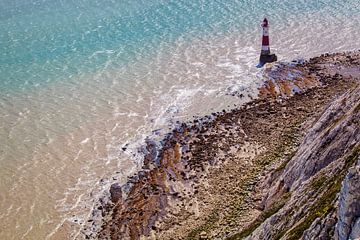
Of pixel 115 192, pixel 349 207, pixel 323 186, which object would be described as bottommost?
pixel 115 192

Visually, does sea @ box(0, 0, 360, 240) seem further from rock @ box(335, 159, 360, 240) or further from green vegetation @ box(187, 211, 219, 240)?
rock @ box(335, 159, 360, 240)

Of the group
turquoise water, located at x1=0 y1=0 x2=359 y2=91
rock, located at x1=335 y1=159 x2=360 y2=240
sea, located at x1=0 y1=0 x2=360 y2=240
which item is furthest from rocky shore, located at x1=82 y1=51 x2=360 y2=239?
turquoise water, located at x1=0 y1=0 x2=359 y2=91

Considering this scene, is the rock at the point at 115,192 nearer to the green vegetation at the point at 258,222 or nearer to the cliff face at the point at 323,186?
the cliff face at the point at 323,186

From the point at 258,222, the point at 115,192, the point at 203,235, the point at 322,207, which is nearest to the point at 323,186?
the point at 322,207

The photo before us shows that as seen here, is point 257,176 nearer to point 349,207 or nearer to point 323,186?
point 323,186

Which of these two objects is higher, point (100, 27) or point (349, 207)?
point (349, 207)

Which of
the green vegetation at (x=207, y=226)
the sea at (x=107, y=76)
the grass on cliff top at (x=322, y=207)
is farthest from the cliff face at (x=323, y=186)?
the sea at (x=107, y=76)
